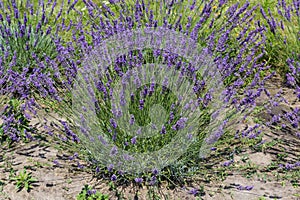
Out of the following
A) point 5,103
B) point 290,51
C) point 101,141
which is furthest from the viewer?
point 290,51

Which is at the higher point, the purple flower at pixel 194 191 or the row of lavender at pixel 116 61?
the row of lavender at pixel 116 61

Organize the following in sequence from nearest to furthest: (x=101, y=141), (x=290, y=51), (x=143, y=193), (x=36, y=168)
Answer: (x=101, y=141) < (x=143, y=193) < (x=36, y=168) < (x=290, y=51)

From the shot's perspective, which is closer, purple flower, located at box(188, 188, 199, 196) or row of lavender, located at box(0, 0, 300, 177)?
purple flower, located at box(188, 188, 199, 196)

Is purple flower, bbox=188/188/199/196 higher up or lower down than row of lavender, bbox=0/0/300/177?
lower down

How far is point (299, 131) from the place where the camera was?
2.98 metres

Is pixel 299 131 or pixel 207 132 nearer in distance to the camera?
pixel 207 132

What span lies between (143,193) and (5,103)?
1.45 metres

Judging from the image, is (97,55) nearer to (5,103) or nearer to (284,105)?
(5,103)

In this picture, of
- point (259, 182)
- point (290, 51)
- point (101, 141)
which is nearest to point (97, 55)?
point (101, 141)

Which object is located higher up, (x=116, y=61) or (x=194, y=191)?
(x=116, y=61)

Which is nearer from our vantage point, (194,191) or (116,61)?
(194,191)

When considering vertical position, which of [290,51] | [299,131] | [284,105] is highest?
[290,51]

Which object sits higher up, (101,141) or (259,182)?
(101,141)

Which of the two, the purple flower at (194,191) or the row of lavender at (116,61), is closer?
the purple flower at (194,191)
